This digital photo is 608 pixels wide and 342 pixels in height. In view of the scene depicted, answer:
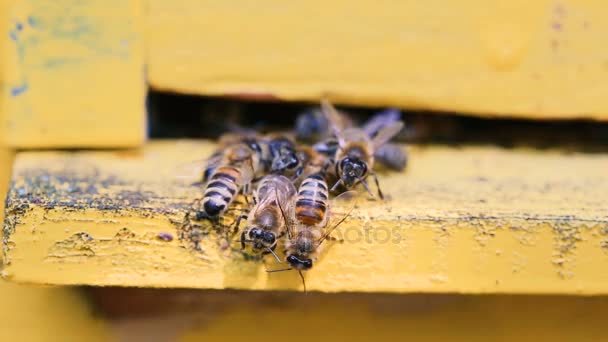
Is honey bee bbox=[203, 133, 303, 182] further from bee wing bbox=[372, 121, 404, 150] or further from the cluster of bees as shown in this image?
bee wing bbox=[372, 121, 404, 150]

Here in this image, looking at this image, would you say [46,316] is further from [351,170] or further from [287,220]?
[351,170]

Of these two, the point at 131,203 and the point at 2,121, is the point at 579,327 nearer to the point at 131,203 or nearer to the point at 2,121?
the point at 131,203

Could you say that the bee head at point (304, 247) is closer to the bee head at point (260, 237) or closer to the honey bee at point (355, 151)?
the bee head at point (260, 237)

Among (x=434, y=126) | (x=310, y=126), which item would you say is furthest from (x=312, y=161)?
(x=434, y=126)

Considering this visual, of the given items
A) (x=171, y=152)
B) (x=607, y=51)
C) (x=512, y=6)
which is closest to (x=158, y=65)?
(x=171, y=152)

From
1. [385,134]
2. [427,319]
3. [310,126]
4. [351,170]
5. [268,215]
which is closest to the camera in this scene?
[268,215]

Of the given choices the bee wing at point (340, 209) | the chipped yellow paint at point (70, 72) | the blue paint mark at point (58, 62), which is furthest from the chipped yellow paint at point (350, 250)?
the blue paint mark at point (58, 62)

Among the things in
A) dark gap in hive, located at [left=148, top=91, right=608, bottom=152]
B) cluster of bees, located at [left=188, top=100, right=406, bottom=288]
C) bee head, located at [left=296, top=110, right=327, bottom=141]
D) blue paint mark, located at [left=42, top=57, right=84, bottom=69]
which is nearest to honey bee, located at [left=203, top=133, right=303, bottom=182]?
cluster of bees, located at [left=188, top=100, right=406, bottom=288]
